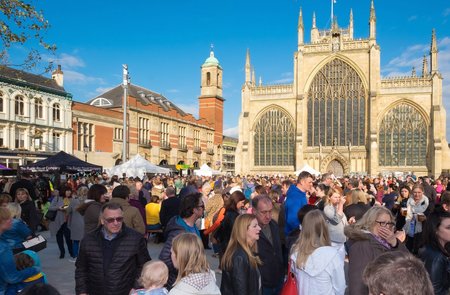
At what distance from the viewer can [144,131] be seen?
1690 inches

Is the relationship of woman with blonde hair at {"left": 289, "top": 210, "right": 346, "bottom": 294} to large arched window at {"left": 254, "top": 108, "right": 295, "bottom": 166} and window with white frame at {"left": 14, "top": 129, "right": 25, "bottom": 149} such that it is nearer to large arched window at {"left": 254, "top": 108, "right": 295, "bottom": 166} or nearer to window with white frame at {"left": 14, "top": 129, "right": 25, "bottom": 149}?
window with white frame at {"left": 14, "top": 129, "right": 25, "bottom": 149}

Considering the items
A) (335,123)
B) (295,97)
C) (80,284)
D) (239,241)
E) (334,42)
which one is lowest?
(80,284)

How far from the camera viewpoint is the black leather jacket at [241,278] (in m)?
3.95

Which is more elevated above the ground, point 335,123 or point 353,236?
point 335,123

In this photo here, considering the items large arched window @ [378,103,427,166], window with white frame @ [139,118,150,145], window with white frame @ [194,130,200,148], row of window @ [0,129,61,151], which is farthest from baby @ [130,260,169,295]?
window with white frame @ [194,130,200,148]

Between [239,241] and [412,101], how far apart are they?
42006 mm

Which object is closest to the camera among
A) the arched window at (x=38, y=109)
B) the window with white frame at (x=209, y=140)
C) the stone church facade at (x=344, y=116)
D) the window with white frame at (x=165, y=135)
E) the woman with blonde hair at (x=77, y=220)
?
the woman with blonde hair at (x=77, y=220)

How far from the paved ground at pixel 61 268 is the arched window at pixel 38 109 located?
22.3 metres

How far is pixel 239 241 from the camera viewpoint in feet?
13.5

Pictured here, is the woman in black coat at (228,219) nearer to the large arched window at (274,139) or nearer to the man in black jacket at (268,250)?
the man in black jacket at (268,250)

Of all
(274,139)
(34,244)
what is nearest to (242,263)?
(34,244)

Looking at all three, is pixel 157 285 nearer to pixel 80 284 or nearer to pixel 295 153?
pixel 80 284

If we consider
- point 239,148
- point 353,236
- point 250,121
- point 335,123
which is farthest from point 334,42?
point 353,236

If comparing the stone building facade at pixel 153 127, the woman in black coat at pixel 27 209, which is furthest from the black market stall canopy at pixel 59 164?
the woman in black coat at pixel 27 209
